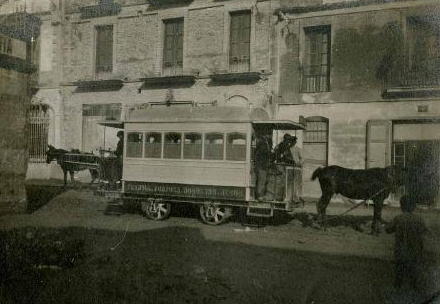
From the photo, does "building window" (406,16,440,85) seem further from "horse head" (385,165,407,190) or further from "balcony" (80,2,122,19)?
"balcony" (80,2,122,19)

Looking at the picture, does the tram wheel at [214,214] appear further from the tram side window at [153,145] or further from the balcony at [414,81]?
the balcony at [414,81]

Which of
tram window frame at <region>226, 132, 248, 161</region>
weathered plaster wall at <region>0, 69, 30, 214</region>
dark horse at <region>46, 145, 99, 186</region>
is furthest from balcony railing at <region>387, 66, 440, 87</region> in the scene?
weathered plaster wall at <region>0, 69, 30, 214</region>

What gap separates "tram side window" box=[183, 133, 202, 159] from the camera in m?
12.2

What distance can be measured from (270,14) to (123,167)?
10312 mm

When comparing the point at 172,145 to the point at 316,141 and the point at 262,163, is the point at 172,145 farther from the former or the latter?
the point at 316,141

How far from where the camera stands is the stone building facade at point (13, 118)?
34.6ft

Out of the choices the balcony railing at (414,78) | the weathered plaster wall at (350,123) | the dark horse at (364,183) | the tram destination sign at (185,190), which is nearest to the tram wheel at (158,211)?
the tram destination sign at (185,190)

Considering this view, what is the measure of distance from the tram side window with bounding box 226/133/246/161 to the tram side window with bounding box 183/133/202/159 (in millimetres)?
829

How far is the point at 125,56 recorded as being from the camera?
22656mm

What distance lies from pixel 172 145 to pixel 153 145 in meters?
0.65

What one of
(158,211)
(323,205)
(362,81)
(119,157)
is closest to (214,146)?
(158,211)

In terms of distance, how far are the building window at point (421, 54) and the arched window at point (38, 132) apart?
59.2ft

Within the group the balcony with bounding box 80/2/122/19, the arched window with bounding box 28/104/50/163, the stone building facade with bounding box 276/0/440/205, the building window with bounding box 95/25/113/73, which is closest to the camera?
the stone building facade with bounding box 276/0/440/205

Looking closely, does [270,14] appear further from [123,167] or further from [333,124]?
[123,167]
